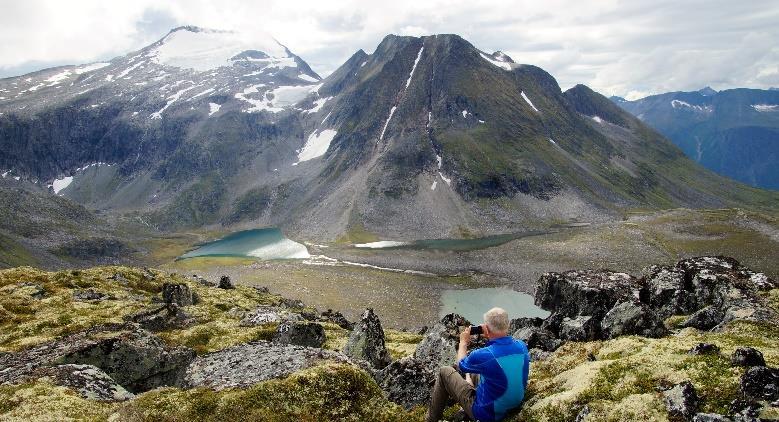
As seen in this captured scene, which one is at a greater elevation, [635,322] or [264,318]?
[635,322]

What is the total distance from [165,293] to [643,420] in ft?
194

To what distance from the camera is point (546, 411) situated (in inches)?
583

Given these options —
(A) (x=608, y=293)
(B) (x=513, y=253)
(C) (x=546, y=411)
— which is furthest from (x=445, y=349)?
(B) (x=513, y=253)

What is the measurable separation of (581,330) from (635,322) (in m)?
3.71

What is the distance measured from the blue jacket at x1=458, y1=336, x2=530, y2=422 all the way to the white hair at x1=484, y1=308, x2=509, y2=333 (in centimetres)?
38

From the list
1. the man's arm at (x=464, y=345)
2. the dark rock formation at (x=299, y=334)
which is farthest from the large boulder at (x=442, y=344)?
the dark rock formation at (x=299, y=334)

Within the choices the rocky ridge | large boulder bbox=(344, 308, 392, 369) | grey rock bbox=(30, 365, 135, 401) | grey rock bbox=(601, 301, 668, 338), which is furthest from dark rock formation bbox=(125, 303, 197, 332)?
grey rock bbox=(601, 301, 668, 338)

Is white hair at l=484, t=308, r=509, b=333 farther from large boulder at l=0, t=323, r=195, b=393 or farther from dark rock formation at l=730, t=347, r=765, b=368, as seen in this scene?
large boulder at l=0, t=323, r=195, b=393

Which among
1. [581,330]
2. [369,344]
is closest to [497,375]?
[369,344]

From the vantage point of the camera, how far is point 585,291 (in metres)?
41.5

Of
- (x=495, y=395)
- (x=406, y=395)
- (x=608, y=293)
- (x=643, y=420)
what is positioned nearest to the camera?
(x=643, y=420)

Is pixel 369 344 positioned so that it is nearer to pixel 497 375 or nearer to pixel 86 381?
pixel 86 381

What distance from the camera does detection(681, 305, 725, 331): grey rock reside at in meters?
30.4

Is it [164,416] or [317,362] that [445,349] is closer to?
[317,362]
